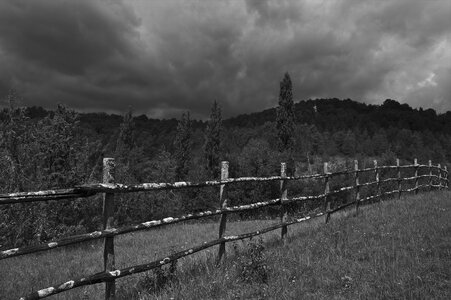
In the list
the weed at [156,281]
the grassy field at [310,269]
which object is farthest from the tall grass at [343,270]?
the weed at [156,281]

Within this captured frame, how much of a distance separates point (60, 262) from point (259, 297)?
24.5 feet

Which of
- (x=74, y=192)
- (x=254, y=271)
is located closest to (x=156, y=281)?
(x=254, y=271)

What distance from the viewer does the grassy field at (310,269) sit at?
5436 mm

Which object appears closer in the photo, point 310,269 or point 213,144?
point 310,269

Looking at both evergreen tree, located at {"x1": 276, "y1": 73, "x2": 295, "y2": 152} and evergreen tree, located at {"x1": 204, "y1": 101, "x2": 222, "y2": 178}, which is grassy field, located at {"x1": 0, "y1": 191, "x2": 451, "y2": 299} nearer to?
evergreen tree, located at {"x1": 276, "y1": 73, "x2": 295, "y2": 152}

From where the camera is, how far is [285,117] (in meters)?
60.9

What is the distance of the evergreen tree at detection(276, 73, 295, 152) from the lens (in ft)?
194

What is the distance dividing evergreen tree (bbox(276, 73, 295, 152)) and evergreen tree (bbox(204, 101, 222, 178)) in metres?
13.3

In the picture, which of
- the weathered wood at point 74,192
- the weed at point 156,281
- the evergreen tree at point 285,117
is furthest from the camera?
the evergreen tree at point 285,117

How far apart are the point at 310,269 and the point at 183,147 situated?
239 feet

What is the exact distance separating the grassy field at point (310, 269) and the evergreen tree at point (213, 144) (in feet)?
183

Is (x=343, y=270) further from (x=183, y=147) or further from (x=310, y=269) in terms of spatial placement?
(x=183, y=147)

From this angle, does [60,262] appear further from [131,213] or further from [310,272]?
[131,213]

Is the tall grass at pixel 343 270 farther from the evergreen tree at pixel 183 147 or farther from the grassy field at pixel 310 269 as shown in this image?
the evergreen tree at pixel 183 147
